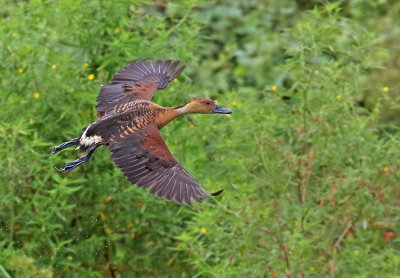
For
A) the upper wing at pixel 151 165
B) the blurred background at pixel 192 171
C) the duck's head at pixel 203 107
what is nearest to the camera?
the upper wing at pixel 151 165

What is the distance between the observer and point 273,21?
30.9 feet

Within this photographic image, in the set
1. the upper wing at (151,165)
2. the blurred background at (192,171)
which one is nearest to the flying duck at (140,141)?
the upper wing at (151,165)

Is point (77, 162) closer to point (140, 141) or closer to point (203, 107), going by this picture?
Result: point (140, 141)

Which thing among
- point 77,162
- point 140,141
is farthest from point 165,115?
point 77,162

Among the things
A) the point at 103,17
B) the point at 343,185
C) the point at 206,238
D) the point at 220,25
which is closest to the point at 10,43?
Result: the point at 103,17

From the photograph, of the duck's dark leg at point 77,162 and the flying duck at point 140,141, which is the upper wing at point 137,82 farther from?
the duck's dark leg at point 77,162

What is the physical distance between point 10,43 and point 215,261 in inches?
77.5

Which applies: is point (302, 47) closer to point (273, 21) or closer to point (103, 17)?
point (103, 17)

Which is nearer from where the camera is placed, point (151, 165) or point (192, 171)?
point (151, 165)

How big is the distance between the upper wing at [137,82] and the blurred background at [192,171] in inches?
6.2

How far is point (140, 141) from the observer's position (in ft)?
14.5

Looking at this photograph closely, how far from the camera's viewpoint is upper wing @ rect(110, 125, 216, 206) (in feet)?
13.8

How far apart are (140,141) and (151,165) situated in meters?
0.16

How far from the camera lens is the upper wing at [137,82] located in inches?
197
